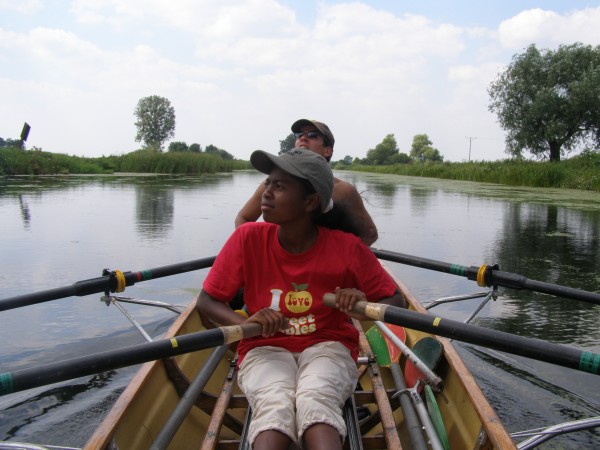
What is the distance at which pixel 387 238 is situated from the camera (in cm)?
986

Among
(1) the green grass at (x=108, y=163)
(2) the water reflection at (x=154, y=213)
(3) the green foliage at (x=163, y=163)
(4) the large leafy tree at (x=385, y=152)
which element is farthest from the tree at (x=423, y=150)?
(2) the water reflection at (x=154, y=213)

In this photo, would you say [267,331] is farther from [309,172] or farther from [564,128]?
[564,128]

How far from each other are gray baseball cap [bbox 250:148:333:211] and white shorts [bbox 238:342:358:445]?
→ 63 cm

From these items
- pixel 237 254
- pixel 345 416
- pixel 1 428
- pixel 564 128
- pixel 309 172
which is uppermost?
pixel 564 128

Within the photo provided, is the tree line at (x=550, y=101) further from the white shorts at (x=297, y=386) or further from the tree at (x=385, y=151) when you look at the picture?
the tree at (x=385, y=151)

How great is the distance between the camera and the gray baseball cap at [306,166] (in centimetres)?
228

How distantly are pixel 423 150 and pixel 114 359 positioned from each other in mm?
98809

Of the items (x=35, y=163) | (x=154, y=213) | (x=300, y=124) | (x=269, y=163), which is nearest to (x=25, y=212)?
(x=154, y=213)

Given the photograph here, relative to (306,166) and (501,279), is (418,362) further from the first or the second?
(501,279)

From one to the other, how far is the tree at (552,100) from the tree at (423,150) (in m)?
58.7

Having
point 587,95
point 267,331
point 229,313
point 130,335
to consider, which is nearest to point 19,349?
point 130,335

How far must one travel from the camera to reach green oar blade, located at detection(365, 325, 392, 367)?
3258mm

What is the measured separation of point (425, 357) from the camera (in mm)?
3137

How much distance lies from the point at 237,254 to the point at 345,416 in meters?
0.81
